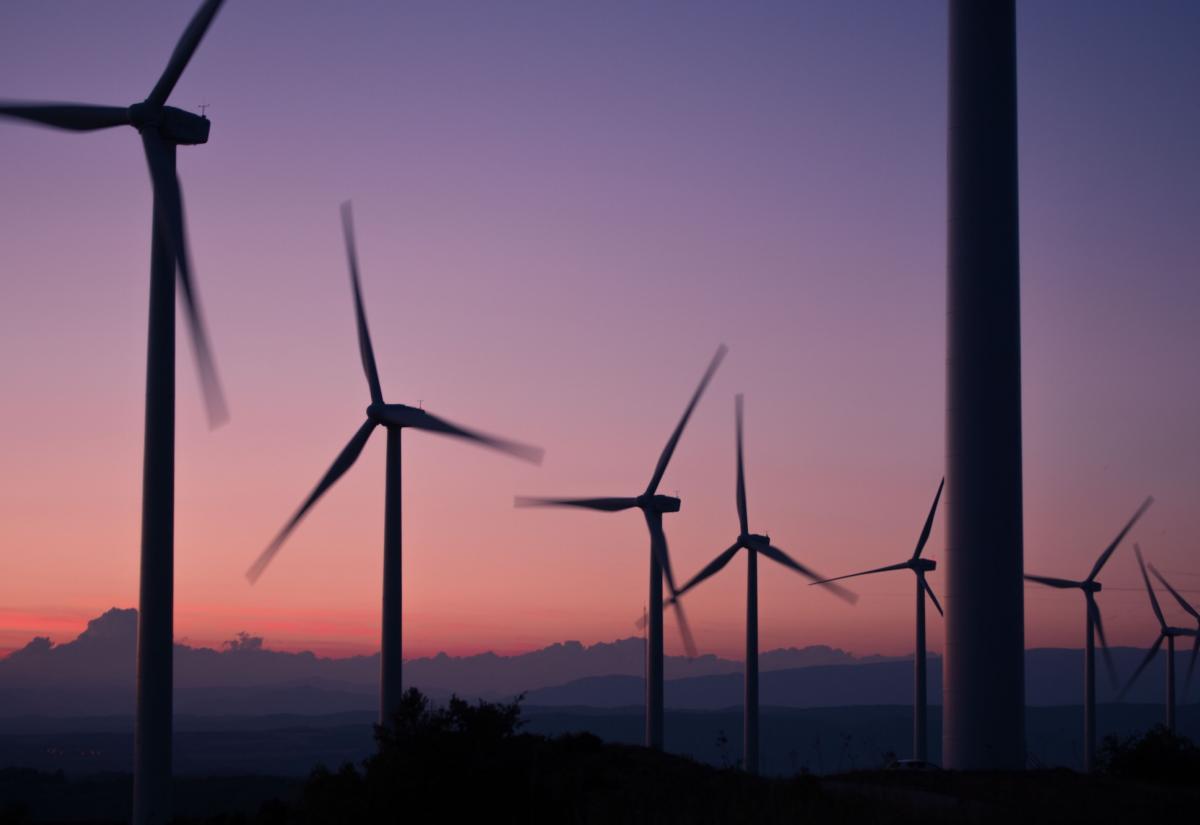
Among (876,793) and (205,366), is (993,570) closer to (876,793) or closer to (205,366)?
(876,793)

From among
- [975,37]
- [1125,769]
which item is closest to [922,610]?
[1125,769]

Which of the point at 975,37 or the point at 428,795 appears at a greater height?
the point at 975,37

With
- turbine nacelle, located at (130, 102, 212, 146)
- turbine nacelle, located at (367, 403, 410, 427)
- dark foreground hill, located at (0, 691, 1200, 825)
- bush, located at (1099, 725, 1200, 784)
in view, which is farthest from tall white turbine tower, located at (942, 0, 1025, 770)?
turbine nacelle, located at (130, 102, 212, 146)

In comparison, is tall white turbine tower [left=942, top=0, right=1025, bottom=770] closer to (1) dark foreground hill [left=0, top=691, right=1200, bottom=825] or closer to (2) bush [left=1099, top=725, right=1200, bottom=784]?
(1) dark foreground hill [left=0, top=691, right=1200, bottom=825]

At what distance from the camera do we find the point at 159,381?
1768 inches

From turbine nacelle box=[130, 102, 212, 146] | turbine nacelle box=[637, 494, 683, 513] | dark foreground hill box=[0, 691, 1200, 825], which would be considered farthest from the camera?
turbine nacelle box=[637, 494, 683, 513]

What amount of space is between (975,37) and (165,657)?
140 ft

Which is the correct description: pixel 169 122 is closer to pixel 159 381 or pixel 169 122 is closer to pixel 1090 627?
pixel 159 381

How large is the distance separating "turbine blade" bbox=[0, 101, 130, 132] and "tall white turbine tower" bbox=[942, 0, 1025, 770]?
114 feet

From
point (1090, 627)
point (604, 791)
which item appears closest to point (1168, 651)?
point (1090, 627)

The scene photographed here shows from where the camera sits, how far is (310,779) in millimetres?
41125

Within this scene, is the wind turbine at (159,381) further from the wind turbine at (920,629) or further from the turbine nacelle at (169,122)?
the wind turbine at (920,629)

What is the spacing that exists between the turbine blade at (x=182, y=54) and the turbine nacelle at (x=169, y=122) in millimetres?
321

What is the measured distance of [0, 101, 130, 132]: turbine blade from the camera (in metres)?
45.8
